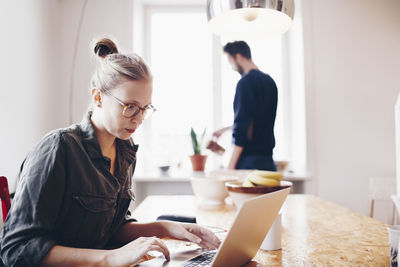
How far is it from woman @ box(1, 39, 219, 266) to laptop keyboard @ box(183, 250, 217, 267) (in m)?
0.05

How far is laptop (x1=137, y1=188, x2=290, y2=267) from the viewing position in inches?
27.1

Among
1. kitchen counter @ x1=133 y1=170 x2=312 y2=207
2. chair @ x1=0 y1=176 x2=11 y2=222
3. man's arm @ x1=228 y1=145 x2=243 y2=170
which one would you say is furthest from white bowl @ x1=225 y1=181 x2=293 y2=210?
kitchen counter @ x1=133 y1=170 x2=312 y2=207

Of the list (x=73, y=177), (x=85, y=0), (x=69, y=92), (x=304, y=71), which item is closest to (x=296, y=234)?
(x=73, y=177)

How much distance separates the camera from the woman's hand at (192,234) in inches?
38.2

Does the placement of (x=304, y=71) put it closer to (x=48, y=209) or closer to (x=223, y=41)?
(x=223, y=41)

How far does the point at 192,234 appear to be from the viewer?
3.22ft

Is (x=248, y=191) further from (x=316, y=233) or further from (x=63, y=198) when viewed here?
(x=63, y=198)

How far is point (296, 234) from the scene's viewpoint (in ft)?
3.80

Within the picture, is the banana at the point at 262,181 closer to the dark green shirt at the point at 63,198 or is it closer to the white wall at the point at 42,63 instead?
the dark green shirt at the point at 63,198

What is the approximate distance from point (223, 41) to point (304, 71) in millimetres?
908

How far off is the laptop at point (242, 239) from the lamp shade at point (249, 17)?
791 millimetres

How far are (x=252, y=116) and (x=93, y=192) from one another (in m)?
1.49

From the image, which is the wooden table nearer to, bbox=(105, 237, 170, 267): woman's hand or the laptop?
the laptop

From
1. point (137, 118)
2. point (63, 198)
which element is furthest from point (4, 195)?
point (137, 118)
